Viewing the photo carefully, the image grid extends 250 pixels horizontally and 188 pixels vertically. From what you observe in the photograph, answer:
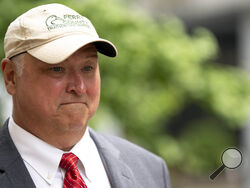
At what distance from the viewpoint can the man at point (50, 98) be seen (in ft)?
8.62

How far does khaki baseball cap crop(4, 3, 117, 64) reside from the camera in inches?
103

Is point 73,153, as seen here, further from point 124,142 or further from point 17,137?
point 124,142

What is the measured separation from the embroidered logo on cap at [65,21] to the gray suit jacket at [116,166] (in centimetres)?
66

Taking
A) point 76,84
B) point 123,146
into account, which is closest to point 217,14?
point 123,146

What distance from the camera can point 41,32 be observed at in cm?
267

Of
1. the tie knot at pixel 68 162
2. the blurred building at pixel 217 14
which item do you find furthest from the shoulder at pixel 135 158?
the blurred building at pixel 217 14

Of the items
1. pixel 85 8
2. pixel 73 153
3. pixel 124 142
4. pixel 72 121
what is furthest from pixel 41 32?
pixel 85 8

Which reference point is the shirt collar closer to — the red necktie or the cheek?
the red necktie

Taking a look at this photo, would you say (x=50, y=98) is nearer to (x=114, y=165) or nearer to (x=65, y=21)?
(x=65, y=21)

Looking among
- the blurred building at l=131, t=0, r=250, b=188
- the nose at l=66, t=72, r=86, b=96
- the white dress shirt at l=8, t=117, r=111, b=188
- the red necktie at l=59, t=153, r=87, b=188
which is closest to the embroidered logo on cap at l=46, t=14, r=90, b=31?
the nose at l=66, t=72, r=86, b=96

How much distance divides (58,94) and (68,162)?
15.6 inches

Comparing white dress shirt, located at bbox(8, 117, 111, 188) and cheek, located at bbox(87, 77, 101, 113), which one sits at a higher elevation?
cheek, located at bbox(87, 77, 101, 113)

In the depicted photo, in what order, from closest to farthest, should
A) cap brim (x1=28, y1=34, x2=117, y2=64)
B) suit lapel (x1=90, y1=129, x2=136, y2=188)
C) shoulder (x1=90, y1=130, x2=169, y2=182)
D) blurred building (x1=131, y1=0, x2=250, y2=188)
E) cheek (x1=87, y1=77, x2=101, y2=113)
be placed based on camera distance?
cap brim (x1=28, y1=34, x2=117, y2=64)
cheek (x1=87, y1=77, x2=101, y2=113)
suit lapel (x1=90, y1=129, x2=136, y2=188)
shoulder (x1=90, y1=130, x2=169, y2=182)
blurred building (x1=131, y1=0, x2=250, y2=188)

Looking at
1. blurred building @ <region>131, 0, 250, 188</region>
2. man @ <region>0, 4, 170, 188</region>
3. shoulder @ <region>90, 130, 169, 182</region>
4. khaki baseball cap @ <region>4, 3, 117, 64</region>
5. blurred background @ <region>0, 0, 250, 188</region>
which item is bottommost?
blurred building @ <region>131, 0, 250, 188</region>
